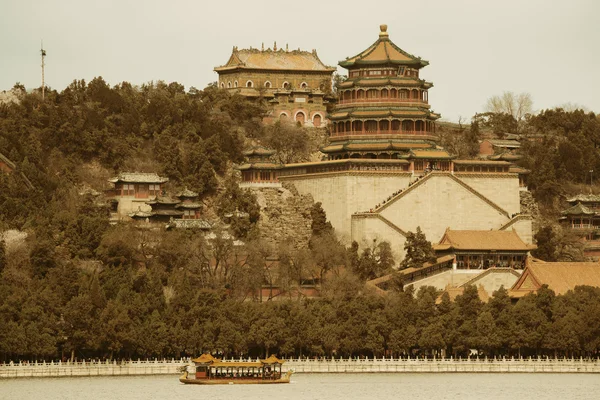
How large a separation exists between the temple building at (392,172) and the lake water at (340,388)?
553 inches

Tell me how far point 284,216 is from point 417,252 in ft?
28.8

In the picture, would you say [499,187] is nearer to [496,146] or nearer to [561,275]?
[496,146]

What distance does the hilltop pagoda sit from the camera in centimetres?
11250

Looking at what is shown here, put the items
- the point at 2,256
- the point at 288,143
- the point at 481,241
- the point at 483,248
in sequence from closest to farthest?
1. the point at 2,256
2. the point at 483,248
3. the point at 481,241
4. the point at 288,143

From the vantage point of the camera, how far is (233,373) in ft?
305

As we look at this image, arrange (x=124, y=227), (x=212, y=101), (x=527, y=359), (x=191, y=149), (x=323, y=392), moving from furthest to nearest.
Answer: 1. (x=212, y=101)
2. (x=191, y=149)
3. (x=124, y=227)
4. (x=527, y=359)
5. (x=323, y=392)

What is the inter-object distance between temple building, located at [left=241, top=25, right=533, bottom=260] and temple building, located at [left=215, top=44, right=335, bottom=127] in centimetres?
1007

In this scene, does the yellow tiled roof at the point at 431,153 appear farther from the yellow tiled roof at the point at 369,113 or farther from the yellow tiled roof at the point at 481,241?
the yellow tiled roof at the point at 481,241

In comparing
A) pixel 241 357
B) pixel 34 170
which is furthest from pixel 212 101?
pixel 241 357

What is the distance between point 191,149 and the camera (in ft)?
373

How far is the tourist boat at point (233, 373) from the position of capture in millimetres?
91500

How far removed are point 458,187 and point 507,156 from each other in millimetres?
6231

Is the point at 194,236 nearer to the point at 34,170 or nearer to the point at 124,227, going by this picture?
the point at 124,227

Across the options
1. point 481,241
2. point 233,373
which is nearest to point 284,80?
point 481,241
